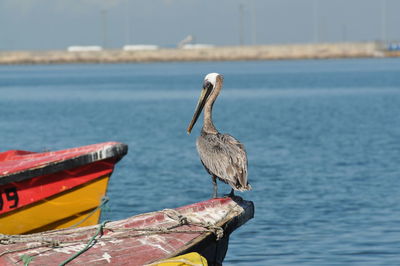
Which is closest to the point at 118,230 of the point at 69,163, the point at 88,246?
the point at 88,246

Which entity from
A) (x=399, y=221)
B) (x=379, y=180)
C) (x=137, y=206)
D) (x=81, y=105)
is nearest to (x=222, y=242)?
(x=399, y=221)

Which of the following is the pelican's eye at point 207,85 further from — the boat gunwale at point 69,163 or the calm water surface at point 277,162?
the calm water surface at point 277,162

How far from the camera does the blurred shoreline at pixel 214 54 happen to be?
6107 inches

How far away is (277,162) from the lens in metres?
22.7

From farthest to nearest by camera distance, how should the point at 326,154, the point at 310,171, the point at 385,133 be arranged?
1. the point at 385,133
2. the point at 326,154
3. the point at 310,171

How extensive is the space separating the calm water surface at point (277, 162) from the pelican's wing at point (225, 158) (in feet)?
8.81

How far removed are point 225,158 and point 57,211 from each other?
9.17 ft

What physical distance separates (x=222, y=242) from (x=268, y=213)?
6.34 m

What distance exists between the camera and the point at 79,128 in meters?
36.3

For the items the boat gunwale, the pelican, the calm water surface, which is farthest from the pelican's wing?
the calm water surface

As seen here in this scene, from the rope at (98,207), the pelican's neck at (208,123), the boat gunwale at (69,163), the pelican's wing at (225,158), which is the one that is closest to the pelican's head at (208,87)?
the pelican's neck at (208,123)

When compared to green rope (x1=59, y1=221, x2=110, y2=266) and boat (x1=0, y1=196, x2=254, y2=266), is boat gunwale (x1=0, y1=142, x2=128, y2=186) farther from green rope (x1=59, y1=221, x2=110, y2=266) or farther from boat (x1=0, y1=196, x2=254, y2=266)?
green rope (x1=59, y1=221, x2=110, y2=266)

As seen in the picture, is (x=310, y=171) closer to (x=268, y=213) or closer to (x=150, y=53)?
(x=268, y=213)

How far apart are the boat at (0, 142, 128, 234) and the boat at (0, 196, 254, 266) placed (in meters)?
2.09
